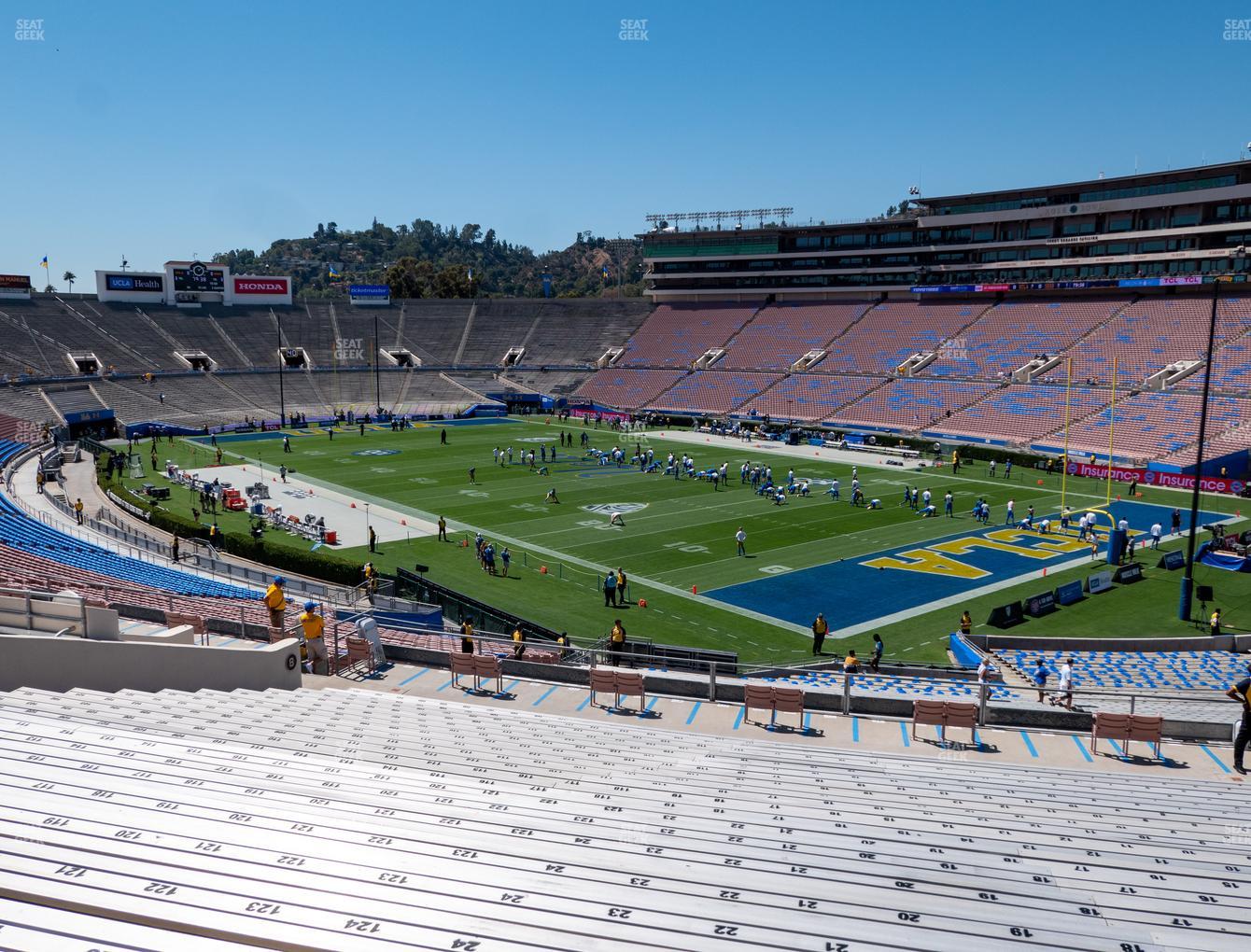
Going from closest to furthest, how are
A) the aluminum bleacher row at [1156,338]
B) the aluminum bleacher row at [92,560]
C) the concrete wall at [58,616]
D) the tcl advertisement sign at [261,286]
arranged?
1. the concrete wall at [58,616]
2. the aluminum bleacher row at [92,560]
3. the aluminum bleacher row at [1156,338]
4. the tcl advertisement sign at [261,286]

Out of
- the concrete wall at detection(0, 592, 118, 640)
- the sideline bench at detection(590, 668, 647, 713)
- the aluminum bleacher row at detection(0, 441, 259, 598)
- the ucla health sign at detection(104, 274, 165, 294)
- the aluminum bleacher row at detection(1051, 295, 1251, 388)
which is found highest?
the ucla health sign at detection(104, 274, 165, 294)

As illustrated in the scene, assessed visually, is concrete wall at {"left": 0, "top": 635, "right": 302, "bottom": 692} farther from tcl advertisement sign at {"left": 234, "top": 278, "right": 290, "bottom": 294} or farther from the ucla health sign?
tcl advertisement sign at {"left": 234, "top": 278, "right": 290, "bottom": 294}

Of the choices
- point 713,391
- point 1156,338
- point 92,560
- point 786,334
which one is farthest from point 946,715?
point 786,334

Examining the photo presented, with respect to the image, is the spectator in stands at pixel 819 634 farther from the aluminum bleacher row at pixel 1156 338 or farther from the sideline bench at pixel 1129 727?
the aluminum bleacher row at pixel 1156 338

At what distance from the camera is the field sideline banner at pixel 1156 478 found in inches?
1658

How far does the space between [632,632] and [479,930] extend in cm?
1929

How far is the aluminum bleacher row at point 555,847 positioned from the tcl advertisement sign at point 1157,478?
127ft

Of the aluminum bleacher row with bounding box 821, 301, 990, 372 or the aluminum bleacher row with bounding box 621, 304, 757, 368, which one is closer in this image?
the aluminum bleacher row with bounding box 821, 301, 990, 372

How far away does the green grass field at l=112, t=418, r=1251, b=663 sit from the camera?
24.5m

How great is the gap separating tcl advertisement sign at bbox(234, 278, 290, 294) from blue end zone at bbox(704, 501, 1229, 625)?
72.5m

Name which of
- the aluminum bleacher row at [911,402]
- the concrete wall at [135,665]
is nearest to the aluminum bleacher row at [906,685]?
the concrete wall at [135,665]

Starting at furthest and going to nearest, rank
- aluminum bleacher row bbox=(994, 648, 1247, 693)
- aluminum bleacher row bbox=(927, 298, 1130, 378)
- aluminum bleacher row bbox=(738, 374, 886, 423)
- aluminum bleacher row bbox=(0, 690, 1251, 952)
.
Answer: aluminum bleacher row bbox=(738, 374, 886, 423), aluminum bleacher row bbox=(927, 298, 1130, 378), aluminum bleacher row bbox=(994, 648, 1247, 693), aluminum bleacher row bbox=(0, 690, 1251, 952)

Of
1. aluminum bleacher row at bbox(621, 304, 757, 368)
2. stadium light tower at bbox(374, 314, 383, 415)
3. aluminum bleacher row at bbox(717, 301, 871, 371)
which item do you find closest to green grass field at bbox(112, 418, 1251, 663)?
stadium light tower at bbox(374, 314, 383, 415)

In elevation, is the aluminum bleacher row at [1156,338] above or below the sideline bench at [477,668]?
above
